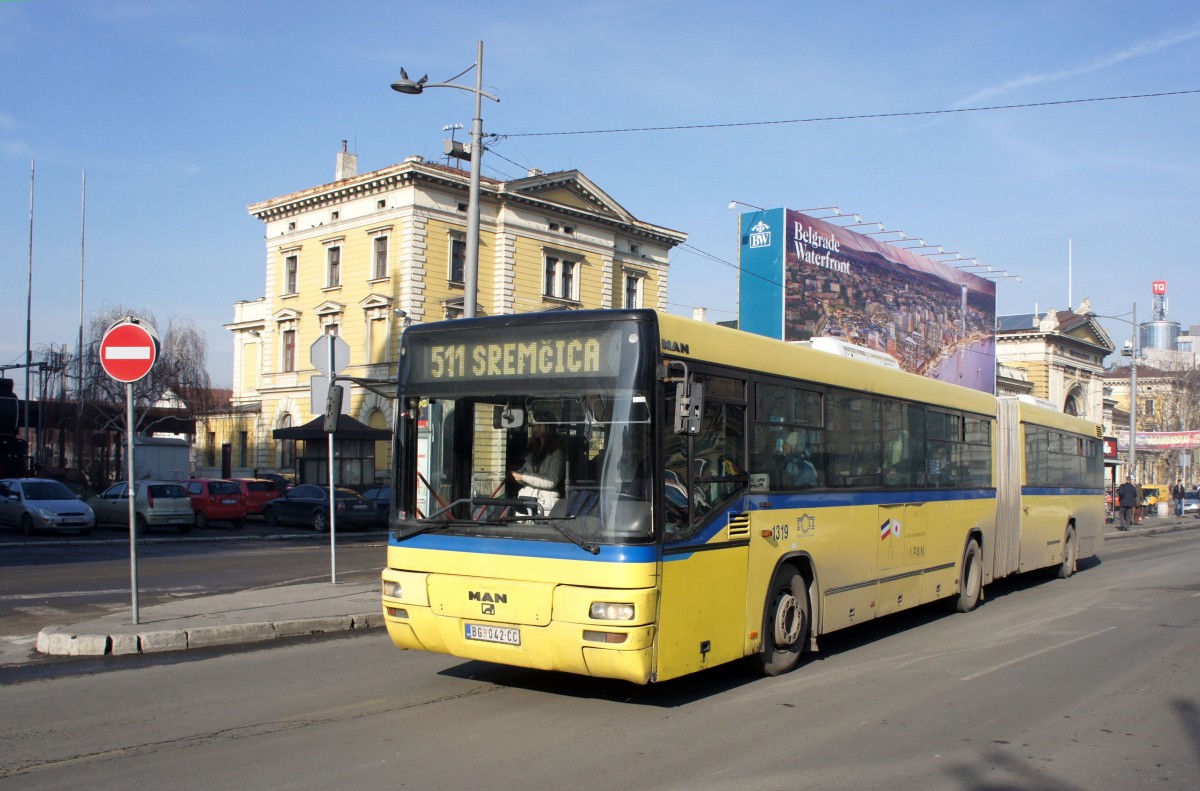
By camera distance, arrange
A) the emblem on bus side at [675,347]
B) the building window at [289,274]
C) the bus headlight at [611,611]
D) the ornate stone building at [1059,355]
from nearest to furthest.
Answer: the bus headlight at [611,611], the emblem on bus side at [675,347], the building window at [289,274], the ornate stone building at [1059,355]

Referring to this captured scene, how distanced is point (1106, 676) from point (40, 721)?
8552mm

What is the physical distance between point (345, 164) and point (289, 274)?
654cm

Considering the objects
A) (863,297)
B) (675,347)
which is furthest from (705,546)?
(863,297)

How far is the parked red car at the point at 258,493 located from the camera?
125 feet

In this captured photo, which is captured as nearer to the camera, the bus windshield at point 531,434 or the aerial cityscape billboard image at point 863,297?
the bus windshield at point 531,434

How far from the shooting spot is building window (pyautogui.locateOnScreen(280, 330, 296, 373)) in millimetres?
55750

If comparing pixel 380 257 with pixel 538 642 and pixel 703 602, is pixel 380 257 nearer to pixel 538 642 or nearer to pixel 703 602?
pixel 703 602

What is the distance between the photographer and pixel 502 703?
8055mm

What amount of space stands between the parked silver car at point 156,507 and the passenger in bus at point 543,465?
991 inches

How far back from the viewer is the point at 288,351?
Result: 56156 mm

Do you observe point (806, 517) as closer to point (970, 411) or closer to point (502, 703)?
point (502, 703)

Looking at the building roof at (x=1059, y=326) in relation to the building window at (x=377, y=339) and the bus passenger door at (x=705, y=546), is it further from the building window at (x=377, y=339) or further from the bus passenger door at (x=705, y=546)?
the bus passenger door at (x=705, y=546)

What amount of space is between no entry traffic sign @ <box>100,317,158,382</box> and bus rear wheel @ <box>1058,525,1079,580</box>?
49.4 feet

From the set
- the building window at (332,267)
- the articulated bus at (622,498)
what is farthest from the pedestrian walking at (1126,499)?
the building window at (332,267)
